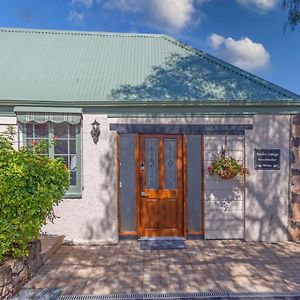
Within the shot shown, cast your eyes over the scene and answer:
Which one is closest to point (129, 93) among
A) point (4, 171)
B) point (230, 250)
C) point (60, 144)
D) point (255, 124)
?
point (60, 144)

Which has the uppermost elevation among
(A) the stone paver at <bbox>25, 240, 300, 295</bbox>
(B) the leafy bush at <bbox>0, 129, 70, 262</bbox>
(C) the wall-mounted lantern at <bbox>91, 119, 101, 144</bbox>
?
(C) the wall-mounted lantern at <bbox>91, 119, 101, 144</bbox>

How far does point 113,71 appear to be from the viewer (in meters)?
7.46

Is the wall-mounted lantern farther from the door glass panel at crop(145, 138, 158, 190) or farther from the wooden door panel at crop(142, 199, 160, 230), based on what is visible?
the wooden door panel at crop(142, 199, 160, 230)

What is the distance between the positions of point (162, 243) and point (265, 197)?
266 cm

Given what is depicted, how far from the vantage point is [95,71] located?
7.43 m

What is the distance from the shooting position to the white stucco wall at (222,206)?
6848 millimetres

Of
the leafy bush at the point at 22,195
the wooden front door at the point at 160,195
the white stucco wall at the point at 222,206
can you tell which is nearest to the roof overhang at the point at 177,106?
the wooden front door at the point at 160,195

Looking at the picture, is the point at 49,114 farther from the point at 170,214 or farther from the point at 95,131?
the point at 170,214

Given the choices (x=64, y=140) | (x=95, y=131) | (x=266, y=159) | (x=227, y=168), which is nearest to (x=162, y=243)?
(x=227, y=168)

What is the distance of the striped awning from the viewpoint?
636cm

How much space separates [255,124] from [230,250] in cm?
Result: 290

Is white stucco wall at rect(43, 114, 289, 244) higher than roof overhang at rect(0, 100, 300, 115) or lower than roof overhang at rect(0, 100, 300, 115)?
lower

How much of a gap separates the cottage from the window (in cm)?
2

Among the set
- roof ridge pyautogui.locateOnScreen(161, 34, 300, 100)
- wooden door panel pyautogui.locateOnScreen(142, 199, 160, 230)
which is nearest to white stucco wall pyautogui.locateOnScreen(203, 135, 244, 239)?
wooden door panel pyautogui.locateOnScreen(142, 199, 160, 230)
